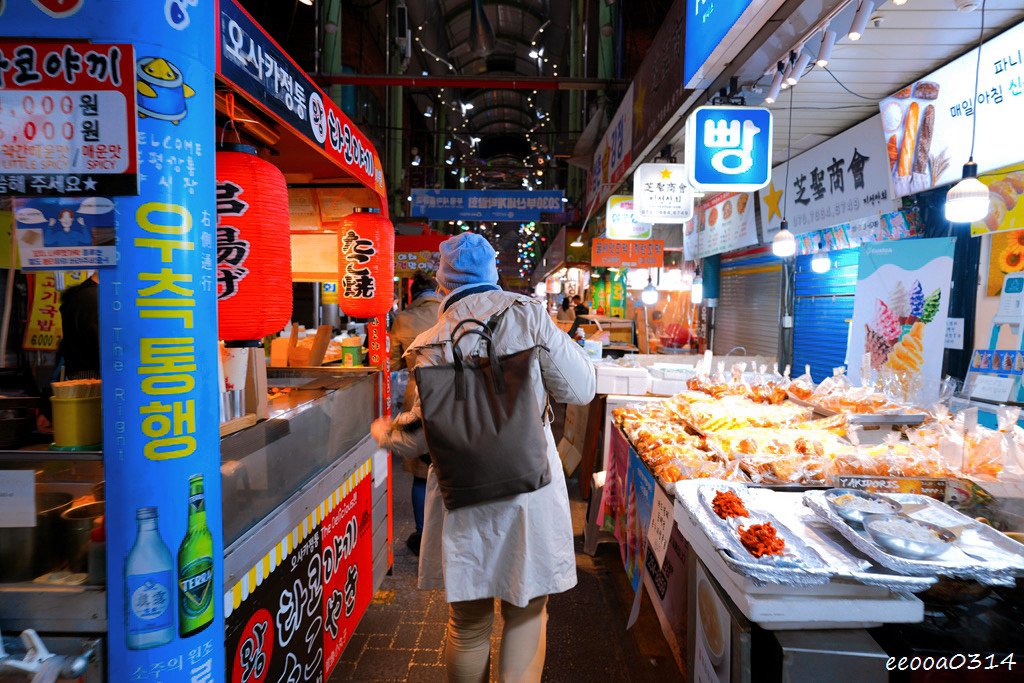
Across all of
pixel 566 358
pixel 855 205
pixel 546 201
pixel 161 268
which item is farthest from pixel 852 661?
pixel 546 201

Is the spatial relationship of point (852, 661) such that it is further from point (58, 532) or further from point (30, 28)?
point (30, 28)

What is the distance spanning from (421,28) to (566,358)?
15524 mm

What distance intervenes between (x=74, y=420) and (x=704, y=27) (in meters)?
4.99

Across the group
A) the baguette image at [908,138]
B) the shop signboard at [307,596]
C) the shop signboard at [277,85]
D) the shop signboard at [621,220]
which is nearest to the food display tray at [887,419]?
the baguette image at [908,138]

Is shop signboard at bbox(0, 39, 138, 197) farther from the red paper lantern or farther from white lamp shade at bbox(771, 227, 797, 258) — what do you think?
white lamp shade at bbox(771, 227, 797, 258)

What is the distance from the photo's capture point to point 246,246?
7.72 feet

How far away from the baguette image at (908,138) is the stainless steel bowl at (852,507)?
486cm

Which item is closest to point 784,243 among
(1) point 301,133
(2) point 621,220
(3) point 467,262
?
(2) point 621,220

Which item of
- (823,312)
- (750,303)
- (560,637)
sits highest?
(750,303)

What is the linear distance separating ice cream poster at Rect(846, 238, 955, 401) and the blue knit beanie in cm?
449

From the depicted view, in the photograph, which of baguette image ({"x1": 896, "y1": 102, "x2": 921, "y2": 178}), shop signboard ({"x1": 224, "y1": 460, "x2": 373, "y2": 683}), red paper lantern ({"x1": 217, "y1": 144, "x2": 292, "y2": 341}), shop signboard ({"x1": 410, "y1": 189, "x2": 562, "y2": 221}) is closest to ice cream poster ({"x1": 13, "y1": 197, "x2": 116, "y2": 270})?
red paper lantern ({"x1": 217, "y1": 144, "x2": 292, "y2": 341})

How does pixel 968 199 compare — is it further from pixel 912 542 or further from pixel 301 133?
pixel 301 133

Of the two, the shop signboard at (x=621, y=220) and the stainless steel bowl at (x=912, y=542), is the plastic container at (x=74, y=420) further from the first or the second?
the shop signboard at (x=621, y=220)

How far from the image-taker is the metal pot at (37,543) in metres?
1.92
